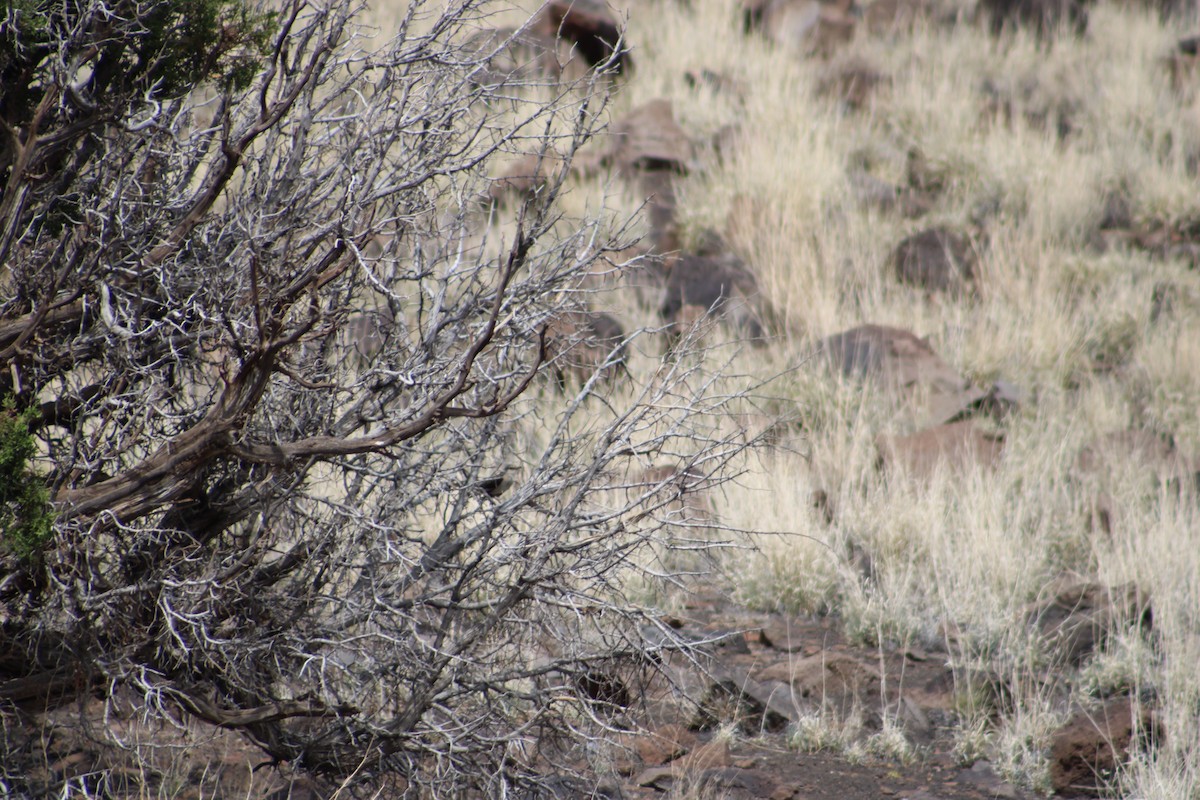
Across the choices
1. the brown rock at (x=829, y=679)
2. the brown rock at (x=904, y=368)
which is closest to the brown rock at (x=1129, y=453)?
the brown rock at (x=904, y=368)

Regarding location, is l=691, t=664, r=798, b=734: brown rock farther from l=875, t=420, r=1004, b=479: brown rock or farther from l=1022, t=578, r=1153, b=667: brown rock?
l=875, t=420, r=1004, b=479: brown rock

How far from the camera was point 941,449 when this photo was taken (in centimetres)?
650

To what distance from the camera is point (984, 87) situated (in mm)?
12469

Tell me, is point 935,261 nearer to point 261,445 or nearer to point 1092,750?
point 1092,750

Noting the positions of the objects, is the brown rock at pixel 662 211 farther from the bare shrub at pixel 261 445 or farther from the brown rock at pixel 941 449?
the bare shrub at pixel 261 445

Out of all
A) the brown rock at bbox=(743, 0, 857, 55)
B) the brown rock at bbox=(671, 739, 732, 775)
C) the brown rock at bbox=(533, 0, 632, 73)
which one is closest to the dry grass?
the brown rock at bbox=(743, 0, 857, 55)

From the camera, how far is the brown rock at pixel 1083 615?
505 cm

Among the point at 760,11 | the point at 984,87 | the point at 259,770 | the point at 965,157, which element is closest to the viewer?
the point at 259,770

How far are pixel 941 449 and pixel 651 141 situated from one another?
4938mm

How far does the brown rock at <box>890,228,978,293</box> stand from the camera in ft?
29.0

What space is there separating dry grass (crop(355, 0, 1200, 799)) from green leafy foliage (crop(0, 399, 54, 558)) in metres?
2.02

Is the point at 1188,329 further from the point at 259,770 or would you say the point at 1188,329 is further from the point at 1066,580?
the point at 259,770

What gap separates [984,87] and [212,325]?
11.1m

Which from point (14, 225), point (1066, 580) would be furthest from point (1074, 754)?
point (14, 225)
